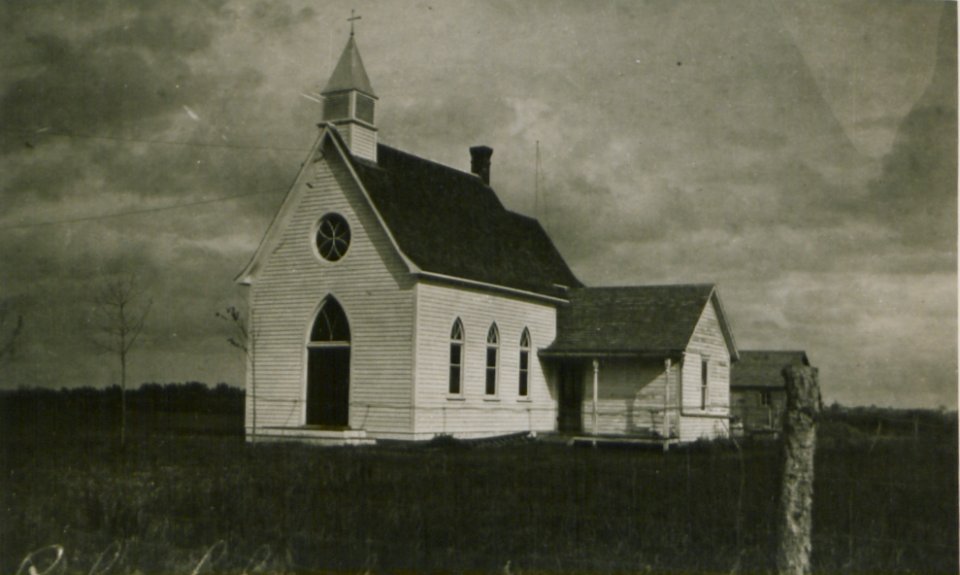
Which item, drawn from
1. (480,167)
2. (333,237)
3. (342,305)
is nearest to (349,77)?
(333,237)

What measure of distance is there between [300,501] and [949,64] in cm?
905

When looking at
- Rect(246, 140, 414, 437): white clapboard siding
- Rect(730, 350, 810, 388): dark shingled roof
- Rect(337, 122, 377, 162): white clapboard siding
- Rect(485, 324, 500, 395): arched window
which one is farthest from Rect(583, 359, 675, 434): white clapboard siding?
Rect(730, 350, 810, 388): dark shingled roof

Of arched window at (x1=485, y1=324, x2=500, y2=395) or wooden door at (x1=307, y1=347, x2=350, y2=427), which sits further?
arched window at (x1=485, y1=324, x2=500, y2=395)

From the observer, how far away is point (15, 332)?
8.95 meters

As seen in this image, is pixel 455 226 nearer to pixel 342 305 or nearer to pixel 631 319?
pixel 342 305

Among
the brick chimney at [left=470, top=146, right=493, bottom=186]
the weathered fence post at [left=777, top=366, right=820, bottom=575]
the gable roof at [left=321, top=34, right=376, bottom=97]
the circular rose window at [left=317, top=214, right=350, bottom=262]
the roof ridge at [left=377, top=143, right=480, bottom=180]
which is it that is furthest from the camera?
the brick chimney at [left=470, top=146, right=493, bottom=186]

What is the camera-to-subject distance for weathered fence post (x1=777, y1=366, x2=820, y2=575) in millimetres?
8273

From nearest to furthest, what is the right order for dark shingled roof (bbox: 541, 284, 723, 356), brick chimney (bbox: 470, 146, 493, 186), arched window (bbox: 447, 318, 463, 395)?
arched window (bbox: 447, 318, 463, 395)
dark shingled roof (bbox: 541, 284, 723, 356)
brick chimney (bbox: 470, 146, 493, 186)

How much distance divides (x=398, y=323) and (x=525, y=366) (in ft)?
17.0

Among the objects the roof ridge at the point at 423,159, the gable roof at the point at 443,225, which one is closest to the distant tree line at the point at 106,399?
the gable roof at the point at 443,225

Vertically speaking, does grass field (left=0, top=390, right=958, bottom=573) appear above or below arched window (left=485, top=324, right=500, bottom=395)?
below

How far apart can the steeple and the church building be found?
35mm

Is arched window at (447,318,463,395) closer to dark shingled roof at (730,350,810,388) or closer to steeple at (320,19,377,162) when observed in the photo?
steeple at (320,19,377,162)

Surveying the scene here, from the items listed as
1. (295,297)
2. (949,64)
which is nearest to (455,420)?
(295,297)
